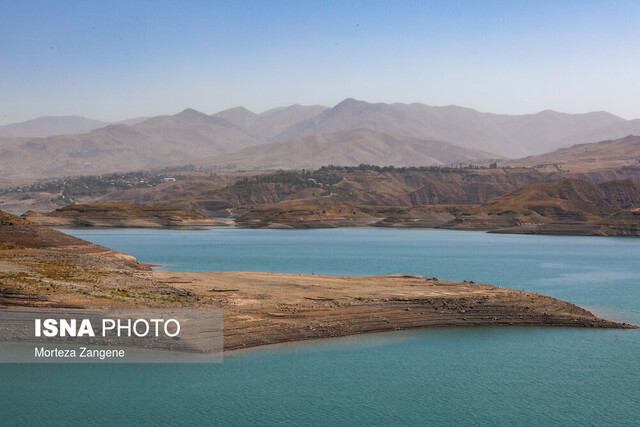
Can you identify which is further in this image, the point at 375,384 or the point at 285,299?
the point at 285,299

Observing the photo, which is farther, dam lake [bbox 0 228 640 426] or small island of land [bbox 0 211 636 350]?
small island of land [bbox 0 211 636 350]

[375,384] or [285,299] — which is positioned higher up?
[285,299]

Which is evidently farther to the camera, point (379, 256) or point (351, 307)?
point (379, 256)

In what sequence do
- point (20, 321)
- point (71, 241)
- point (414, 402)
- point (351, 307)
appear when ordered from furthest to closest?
point (71, 241), point (351, 307), point (20, 321), point (414, 402)

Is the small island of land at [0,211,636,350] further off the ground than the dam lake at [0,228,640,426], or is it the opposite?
the small island of land at [0,211,636,350]

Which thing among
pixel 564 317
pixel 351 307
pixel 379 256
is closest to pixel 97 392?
pixel 351 307

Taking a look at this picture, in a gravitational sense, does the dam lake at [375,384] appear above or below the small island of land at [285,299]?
below

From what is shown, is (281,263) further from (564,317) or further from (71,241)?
(564,317)

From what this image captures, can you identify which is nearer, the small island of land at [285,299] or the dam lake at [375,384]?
the dam lake at [375,384]
